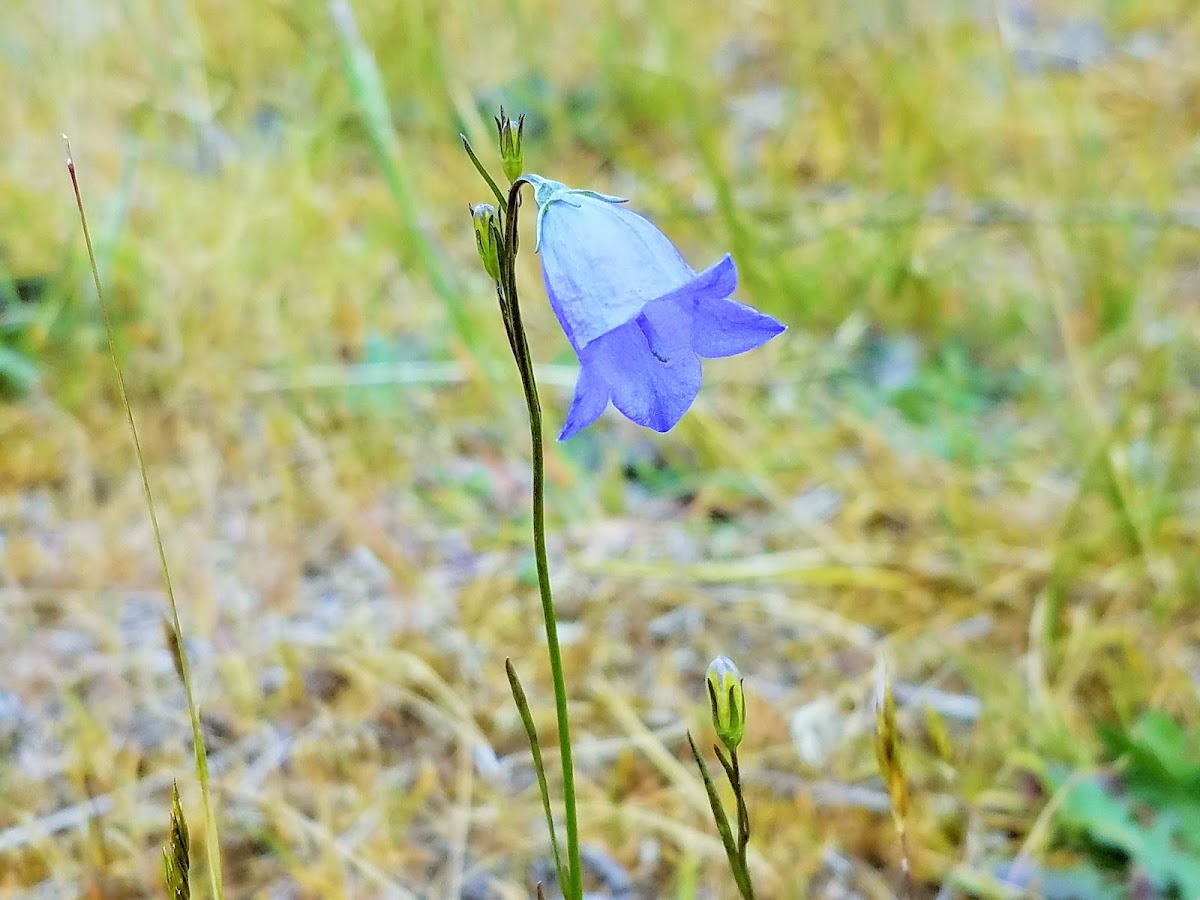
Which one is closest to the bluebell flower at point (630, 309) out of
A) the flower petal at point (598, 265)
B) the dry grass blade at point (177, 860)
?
the flower petal at point (598, 265)

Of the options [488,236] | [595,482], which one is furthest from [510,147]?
[595,482]

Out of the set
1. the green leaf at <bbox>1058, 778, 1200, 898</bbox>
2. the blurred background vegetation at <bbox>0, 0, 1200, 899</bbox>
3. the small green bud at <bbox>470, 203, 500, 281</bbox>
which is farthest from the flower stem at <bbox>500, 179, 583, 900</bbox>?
the green leaf at <bbox>1058, 778, 1200, 898</bbox>

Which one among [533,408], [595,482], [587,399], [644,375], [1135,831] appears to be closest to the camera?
[533,408]

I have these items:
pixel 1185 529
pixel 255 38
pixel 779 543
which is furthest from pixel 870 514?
pixel 255 38

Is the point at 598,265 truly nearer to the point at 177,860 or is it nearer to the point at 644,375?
the point at 644,375

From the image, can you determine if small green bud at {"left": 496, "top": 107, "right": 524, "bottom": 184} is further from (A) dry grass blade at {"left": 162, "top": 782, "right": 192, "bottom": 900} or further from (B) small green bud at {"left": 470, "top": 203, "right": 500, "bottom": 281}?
(A) dry grass blade at {"left": 162, "top": 782, "right": 192, "bottom": 900}

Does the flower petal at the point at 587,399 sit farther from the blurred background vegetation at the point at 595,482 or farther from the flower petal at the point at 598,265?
the blurred background vegetation at the point at 595,482

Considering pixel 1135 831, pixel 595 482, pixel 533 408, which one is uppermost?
pixel 533 408

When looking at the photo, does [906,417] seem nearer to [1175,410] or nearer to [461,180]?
[1175,410]
